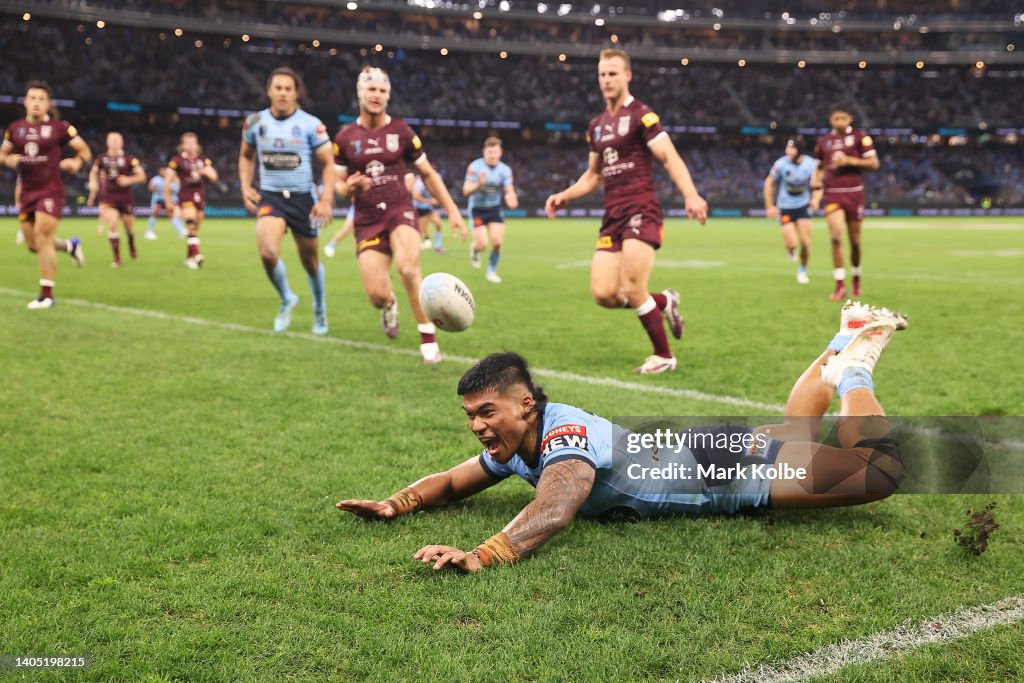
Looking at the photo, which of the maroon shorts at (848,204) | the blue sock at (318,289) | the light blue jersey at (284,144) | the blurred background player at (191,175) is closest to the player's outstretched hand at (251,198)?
the light blue jersey at (284,144)

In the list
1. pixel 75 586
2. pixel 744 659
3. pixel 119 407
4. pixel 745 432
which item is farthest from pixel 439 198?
pixel 744 659

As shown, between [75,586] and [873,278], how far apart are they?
14265 millimetres

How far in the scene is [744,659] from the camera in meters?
2.55

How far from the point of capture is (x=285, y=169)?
9008 millimetres

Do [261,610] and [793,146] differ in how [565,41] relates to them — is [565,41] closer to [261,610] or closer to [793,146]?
[793,146]

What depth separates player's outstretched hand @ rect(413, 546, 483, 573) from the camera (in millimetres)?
3039

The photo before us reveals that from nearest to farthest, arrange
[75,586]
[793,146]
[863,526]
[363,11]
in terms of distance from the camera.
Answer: [75,586]
[863,526]
[793,146]
[363,11]

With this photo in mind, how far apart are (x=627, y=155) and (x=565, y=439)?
15.1ft

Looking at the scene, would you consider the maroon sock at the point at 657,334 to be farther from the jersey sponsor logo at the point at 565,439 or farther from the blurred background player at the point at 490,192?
the blurred background player at the point at 490,192

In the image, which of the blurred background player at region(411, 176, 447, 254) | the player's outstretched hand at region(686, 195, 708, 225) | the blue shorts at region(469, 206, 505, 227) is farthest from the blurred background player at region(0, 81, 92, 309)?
the blurred background player at region(411, 176, 447, 254)

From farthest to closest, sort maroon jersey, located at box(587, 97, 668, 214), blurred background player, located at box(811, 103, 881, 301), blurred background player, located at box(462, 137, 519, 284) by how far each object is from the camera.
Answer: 1. blurred background player, located at box(462, 137, 519, 284)
2. blurred background player, located at box(811, 103, 881, 301)
3. maroon jersey, located at box(587, 97, 668, 214)

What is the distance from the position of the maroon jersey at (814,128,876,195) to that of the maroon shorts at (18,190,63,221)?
33.3 feet

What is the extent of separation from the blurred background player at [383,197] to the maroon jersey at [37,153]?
15.1 feet

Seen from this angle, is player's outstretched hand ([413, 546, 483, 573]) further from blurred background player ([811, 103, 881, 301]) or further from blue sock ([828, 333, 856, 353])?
blurred background player ([811, 103, 881, 301])
